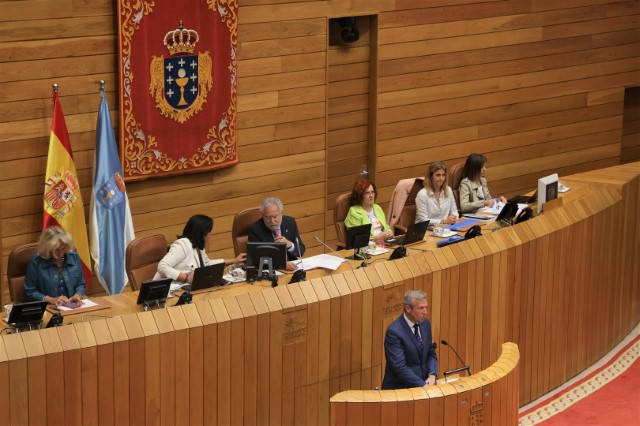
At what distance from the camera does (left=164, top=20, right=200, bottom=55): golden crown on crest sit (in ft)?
29.0

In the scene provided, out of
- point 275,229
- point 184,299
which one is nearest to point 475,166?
point 275,229

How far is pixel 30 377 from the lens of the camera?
18.8 feet

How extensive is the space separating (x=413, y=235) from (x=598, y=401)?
1.72m

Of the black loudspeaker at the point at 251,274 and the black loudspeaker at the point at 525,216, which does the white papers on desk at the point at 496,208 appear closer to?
the black loudspeaker at the point at 525,216

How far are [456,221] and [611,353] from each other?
5.30ft

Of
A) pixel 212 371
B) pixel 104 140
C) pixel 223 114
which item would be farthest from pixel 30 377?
pixel 223 114

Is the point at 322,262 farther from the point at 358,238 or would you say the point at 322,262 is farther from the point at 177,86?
the point at 177,86

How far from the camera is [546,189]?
340 inches

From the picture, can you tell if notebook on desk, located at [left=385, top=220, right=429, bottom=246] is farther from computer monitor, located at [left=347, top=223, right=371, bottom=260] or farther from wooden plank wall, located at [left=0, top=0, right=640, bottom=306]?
wooden plank wall, located at [left=0, top=0, right=640, bottom=306]

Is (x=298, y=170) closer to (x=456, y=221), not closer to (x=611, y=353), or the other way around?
(x=456, y=221)

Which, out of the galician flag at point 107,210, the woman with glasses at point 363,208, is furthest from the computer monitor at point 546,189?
the galician flag at point 107,210

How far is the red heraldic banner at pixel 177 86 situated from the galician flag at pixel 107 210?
254mm

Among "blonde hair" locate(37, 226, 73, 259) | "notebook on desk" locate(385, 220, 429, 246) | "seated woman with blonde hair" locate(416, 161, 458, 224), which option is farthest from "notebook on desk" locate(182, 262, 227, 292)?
"seated woman with blonde hair" locate(416, 161, 458, 224)

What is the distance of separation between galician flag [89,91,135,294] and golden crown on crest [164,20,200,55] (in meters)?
0.71
